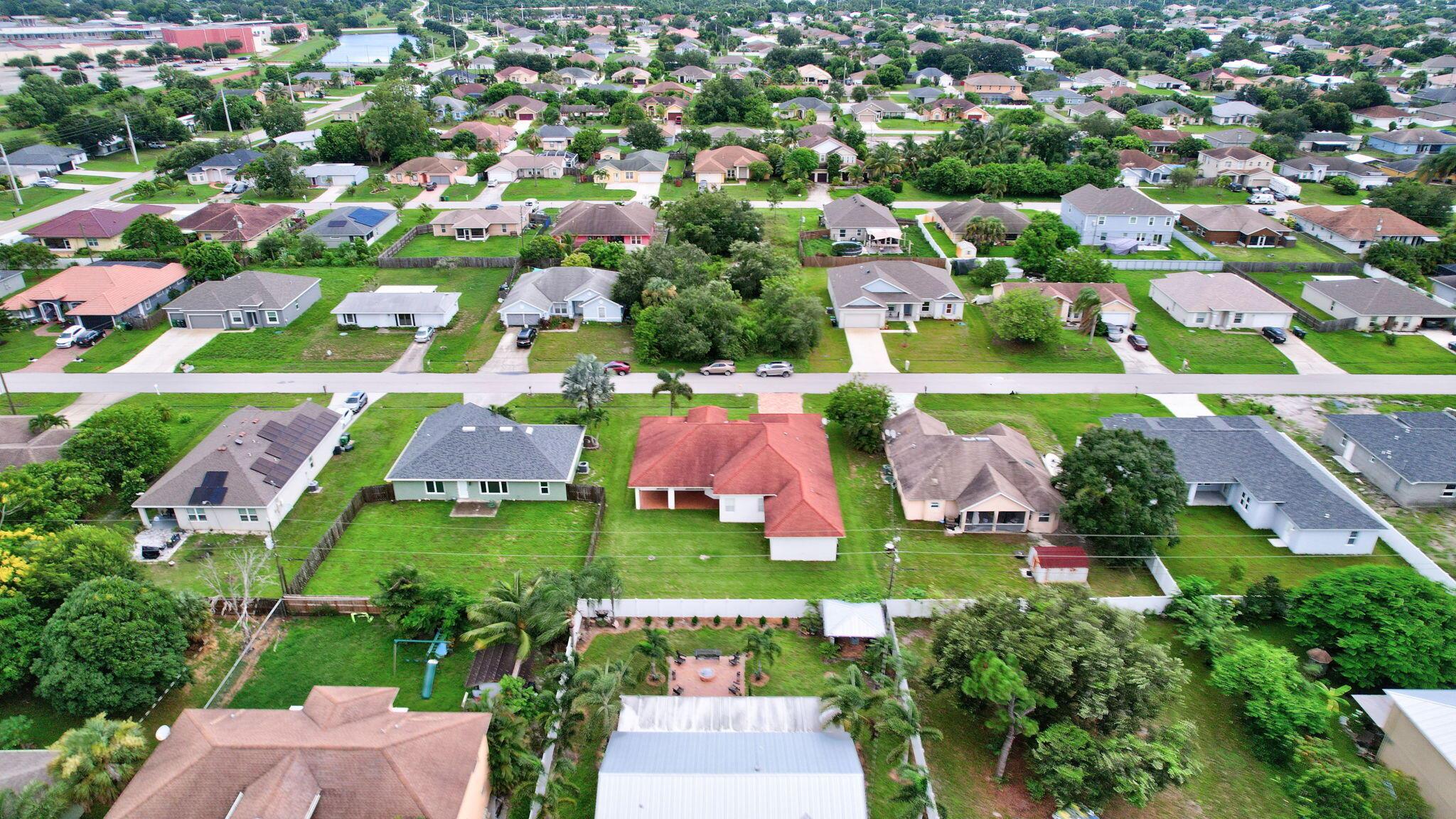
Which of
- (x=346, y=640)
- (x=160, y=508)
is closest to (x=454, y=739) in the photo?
(x=346, y=640)

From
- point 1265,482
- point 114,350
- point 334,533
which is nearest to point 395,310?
point 114,350

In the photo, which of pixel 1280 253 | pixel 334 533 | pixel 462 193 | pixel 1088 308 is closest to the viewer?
pixel 334 533

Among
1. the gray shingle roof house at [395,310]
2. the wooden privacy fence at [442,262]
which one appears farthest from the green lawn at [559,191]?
the gray shingle roof house at [395,310]

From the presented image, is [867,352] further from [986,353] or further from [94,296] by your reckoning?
[94,296]

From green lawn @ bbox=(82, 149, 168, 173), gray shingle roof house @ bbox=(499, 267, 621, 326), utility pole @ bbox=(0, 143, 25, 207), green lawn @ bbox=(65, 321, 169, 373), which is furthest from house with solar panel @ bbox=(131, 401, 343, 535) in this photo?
green lawn @ bbox=(82, 149, 168, 173)

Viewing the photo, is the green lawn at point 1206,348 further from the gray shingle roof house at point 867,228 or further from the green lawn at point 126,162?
the green lawn at point 126,162

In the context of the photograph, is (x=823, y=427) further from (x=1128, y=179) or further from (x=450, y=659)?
(x=1128, y=179)
